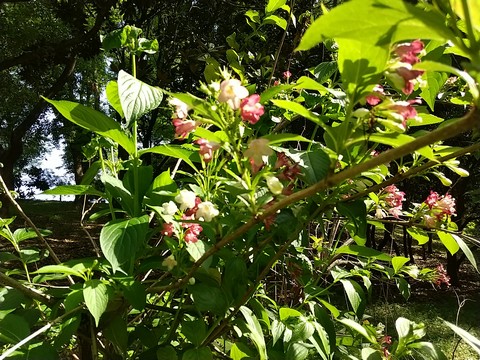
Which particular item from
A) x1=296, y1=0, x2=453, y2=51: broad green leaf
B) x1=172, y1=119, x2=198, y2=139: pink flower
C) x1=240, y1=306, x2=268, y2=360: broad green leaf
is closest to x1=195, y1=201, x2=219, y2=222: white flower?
x1=172, y1=119, x2=198, y2=139: pink flower

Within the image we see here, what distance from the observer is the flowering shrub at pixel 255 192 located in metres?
0.45

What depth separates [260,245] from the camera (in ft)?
2.53

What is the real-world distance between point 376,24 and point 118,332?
0.61 meters

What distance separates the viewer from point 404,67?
17.8 inches

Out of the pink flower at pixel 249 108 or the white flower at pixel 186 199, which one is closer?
the pink flower at pixel 249 108

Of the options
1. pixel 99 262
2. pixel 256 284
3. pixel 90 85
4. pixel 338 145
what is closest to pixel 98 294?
pixel 99 262

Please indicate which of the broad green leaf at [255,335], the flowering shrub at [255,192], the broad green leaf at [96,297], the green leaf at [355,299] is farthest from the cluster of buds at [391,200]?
the broad green leaf at [96,297]

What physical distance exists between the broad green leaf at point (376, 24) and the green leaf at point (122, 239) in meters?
0.40

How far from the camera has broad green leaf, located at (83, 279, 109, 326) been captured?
0.60m

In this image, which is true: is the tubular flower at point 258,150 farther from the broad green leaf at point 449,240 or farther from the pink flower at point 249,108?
the broad green leaf at point 449,240

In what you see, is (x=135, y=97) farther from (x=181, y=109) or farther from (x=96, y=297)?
(x=96, y=297)

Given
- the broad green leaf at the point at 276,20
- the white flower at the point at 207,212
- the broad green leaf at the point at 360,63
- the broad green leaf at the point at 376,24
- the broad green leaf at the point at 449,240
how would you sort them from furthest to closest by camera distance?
1. the broad green leaf at the point at 276,20
2. the broad green leaf at the point at 449,240
3. the white flower at the point at 207,212
4. the broad green leaf at the point at 360,63
5. the broad green leaf at the point at 376,24

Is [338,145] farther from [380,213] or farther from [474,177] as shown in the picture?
[474,177]

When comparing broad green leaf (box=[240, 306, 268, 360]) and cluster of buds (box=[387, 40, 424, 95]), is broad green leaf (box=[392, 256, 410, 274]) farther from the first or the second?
cluster of buds (box=[387, 40, 424, 95])
